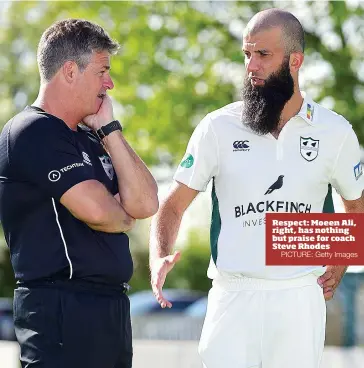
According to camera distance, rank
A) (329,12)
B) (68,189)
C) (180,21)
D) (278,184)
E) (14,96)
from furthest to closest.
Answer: (14,96) → (180,21) → (329,12) → (278,184) → (68,189)

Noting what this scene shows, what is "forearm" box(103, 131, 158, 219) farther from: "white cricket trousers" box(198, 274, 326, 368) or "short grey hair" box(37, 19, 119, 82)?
"white cricket trousers" box(198, 274, 326, 368)

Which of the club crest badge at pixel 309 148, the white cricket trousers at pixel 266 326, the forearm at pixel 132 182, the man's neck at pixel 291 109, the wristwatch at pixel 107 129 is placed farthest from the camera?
the man's neck at pixel 291 109

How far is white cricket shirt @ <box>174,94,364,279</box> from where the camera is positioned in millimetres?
4422

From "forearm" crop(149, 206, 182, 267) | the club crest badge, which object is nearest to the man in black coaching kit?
"forearm" crop(149, 206, 182, 267)

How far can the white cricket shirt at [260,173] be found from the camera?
4422mm

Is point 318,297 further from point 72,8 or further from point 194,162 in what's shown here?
point 72,8

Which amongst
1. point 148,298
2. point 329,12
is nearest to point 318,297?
point 329,12

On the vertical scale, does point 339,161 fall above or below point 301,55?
below

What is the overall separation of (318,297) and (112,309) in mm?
965

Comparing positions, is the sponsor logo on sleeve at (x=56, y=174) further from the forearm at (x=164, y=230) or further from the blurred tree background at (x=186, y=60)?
the blurred tree background at (x=186, y=60)

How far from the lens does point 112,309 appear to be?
13.4ft

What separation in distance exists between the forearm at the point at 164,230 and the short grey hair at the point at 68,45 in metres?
0.83

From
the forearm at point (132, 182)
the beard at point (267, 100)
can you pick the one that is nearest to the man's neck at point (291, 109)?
the beard at point (267, 100)

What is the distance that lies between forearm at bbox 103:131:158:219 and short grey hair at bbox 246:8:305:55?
2.86ft
